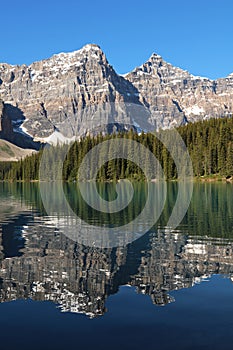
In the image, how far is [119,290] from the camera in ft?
67.1

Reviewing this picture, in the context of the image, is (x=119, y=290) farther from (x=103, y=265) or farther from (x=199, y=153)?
(x=199, y=153)

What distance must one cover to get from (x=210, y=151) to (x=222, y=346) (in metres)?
148

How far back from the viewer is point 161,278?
71.7 ft

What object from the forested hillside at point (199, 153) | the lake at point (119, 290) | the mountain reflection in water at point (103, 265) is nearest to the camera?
the lake at point (119, 290)

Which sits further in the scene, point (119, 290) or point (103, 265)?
point (103, 265)

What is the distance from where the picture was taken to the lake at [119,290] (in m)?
15.2

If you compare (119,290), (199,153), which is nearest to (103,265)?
(119,290)

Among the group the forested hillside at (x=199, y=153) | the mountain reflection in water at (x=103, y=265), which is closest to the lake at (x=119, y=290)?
the mountain reflection in water at (x=103, y=265)

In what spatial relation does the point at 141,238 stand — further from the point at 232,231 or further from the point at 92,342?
the point at 92,342

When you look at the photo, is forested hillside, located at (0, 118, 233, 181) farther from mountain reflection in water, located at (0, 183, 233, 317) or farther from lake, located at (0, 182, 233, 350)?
lake, located at (0, 182, 233, 350)

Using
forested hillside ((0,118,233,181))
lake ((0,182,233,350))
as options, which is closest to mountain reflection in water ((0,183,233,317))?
lake ((0,182,233,350))

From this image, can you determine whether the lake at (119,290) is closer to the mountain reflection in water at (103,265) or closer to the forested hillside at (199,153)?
the mountain reflection in water at (103,265)

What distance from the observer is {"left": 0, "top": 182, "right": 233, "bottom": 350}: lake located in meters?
15.2

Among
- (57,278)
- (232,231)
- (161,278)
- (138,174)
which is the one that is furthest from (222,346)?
(138,174)
